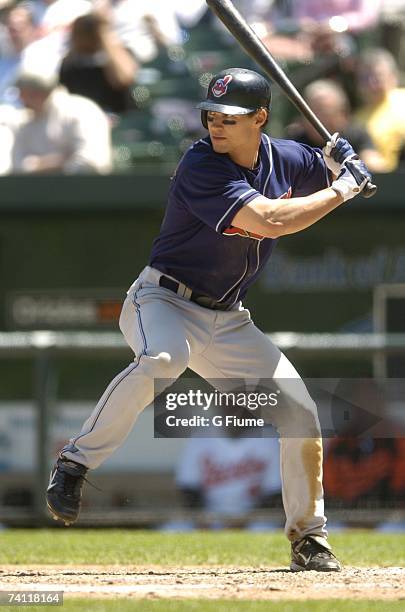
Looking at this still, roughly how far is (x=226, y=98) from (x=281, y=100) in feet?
16.5

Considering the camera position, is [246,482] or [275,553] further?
[246,482]

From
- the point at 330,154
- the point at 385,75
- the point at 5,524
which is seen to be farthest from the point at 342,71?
the point at 330,154

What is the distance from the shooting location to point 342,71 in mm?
9578

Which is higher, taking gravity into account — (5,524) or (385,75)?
(385,75)

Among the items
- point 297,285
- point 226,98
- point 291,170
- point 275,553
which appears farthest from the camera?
point 297,285

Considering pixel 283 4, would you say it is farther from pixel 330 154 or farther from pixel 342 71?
pixel 330 154

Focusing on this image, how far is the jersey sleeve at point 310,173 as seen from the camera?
5.01 meters

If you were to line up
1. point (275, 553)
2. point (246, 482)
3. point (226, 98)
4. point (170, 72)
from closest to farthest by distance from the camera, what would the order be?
point (226, 98), point (275, 553), point (246, 482), point (170, 72)

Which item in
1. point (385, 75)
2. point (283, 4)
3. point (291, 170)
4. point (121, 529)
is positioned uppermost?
point (283, 4)

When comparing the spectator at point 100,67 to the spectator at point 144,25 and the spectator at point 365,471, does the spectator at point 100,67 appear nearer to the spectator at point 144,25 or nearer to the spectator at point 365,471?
the spectator at point 144,25

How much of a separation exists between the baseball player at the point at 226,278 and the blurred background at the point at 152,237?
2.79 metres

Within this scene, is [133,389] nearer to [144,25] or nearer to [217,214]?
[217,214]

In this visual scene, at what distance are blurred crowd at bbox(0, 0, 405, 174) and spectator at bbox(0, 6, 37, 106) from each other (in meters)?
0.01

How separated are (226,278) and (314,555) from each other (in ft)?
3.75
